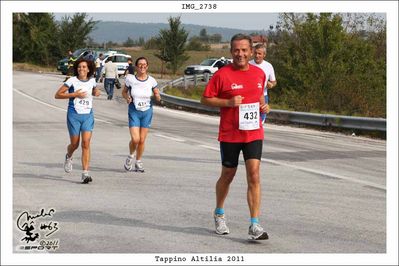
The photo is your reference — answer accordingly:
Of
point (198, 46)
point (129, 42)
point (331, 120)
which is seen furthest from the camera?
point (129, 42)

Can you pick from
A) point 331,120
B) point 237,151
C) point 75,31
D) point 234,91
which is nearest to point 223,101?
point 234,91

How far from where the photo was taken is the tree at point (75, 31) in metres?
61.5

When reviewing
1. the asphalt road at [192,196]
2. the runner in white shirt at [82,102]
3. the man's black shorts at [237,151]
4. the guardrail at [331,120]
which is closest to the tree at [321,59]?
the guardrail at [331,120]

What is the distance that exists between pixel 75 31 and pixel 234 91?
184 feet

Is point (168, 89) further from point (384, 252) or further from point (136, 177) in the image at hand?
point (384, 252)

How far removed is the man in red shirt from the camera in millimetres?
7500

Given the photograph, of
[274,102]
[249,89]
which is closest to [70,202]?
[249,89]

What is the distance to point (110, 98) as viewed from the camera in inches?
1363

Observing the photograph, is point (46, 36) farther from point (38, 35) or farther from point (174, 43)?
point (174, 43)

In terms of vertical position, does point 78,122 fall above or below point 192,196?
above

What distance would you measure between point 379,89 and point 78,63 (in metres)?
19.1

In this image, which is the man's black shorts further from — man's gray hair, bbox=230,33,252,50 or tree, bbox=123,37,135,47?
tree, bbox=123,37,135,47

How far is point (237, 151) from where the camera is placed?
7703 mm

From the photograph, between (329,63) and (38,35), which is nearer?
(329,63)
